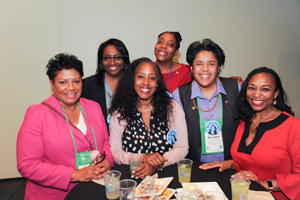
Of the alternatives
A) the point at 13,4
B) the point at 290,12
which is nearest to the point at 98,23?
the point at 13,4

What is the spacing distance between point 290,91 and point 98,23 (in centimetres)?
482

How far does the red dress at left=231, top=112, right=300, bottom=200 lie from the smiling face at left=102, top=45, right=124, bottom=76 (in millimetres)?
1914

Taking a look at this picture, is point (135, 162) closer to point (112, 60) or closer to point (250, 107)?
point (250, 107)

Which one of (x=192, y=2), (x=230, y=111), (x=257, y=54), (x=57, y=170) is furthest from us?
(x=257, y=54)

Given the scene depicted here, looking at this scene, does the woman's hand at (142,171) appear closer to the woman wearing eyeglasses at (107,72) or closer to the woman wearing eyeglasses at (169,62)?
the woman wearing eyeglasses at (107,72)

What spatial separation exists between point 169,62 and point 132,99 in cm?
131

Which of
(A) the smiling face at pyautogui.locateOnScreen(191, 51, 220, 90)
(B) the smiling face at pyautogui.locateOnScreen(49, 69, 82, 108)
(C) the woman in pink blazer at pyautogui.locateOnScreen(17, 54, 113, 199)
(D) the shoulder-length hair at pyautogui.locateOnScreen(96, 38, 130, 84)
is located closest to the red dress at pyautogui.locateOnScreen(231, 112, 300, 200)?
(A) the smiling face at pyautogui.locateOnScreen(191, 51, 220, 90)

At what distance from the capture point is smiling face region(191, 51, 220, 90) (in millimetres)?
2469

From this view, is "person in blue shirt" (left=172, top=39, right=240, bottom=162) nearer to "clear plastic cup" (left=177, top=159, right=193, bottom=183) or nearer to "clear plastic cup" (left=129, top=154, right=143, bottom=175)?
"clear plastic cup" (left=177, top=159, right=193, bottom=183)

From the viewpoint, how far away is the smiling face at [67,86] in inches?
81.7

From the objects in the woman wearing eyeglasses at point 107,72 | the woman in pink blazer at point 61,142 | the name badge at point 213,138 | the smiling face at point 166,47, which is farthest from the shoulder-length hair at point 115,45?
the name badge at point 213,138

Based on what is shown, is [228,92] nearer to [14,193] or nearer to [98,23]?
[98,23]

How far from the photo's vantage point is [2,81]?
159 inches

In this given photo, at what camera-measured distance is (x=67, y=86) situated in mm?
2088
